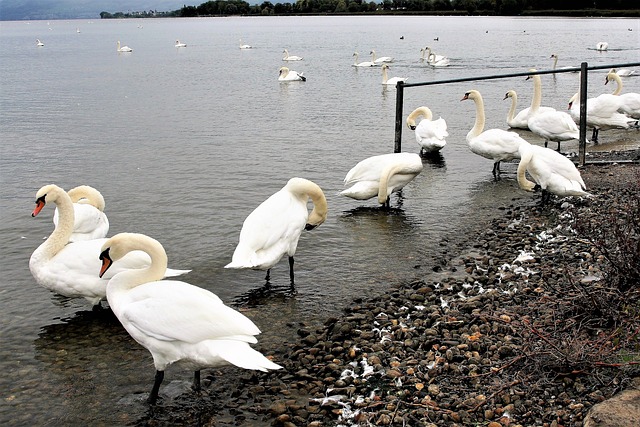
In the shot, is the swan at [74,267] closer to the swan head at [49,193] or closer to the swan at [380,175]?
the swan head at [49,193]

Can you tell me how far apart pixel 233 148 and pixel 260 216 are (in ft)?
28.1

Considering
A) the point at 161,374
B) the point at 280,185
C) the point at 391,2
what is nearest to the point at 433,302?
the point at 161,374

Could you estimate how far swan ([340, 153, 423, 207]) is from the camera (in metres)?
11.2

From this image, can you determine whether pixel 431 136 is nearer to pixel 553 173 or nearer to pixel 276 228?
pixel 553 173

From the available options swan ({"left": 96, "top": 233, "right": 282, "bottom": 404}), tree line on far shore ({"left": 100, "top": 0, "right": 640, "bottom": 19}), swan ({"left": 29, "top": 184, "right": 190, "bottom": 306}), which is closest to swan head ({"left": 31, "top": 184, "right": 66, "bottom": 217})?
swan ({"left": 29, "top": 184, "right": 190, "bottom": 306})

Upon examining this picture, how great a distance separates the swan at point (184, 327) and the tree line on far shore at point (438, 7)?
114056mm

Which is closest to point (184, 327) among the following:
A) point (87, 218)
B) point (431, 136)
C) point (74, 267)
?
point (74, 267)

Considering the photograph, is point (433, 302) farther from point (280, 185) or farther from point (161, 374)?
point (280, 185)

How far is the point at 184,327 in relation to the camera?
557 cm

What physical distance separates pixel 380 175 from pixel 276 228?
12.1 ft

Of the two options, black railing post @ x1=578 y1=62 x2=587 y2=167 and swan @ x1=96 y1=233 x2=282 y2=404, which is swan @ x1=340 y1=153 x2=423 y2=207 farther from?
swan @ x1=96 y1=233 x2=282 y2=404

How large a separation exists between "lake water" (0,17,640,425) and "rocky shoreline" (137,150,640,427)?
0.57 meters

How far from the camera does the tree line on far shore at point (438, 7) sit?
117000 mm

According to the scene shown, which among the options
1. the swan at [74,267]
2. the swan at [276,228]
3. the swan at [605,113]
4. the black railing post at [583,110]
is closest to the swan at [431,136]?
the black railing post at [583,110]
